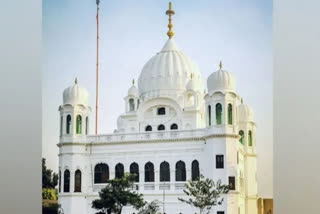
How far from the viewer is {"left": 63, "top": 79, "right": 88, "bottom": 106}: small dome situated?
10.2m

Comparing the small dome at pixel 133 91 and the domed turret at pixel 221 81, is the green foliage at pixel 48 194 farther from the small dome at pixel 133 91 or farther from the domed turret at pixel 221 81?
the domed turret at pixel 221 81

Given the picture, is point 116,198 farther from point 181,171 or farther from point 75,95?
point 75,95

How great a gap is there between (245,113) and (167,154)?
1576 mm

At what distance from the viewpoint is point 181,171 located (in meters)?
10.8

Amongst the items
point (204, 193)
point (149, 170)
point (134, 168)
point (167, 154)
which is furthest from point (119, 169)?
point (204, 193)

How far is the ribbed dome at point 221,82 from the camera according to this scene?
1014 centimetres

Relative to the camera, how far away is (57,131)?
10.3m

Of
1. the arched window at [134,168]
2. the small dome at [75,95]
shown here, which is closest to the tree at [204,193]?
the arched window at [134,168]

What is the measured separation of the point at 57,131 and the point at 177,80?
12.0 feet
